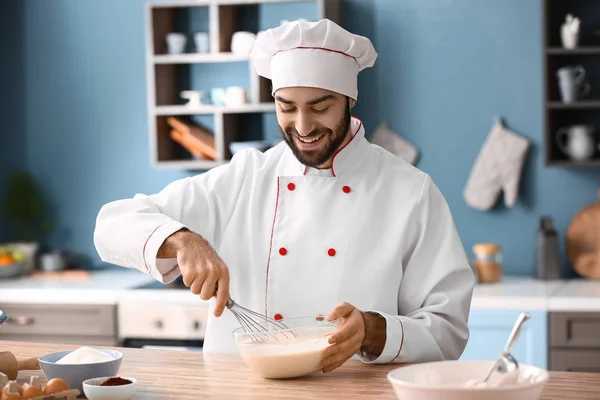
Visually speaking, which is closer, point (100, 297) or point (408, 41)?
point (100, 297)

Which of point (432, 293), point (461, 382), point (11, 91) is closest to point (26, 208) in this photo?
point (11, 91)

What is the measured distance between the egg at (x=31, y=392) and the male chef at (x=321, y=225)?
19.2 inches

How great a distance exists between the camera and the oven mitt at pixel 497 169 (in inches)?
164

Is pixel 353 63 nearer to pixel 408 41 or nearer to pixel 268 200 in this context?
pixel 268 200

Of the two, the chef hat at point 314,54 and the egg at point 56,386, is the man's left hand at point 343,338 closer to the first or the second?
the egg at point 56,386

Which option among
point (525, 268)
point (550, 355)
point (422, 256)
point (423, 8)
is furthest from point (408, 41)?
point (422, 256)

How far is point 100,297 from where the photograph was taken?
157 inches

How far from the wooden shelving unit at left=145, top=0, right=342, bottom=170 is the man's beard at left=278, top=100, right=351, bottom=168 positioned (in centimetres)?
192

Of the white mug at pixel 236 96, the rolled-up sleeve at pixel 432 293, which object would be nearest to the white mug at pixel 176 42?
the white mug at pixel 236 96

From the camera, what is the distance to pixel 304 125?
2.15 meters

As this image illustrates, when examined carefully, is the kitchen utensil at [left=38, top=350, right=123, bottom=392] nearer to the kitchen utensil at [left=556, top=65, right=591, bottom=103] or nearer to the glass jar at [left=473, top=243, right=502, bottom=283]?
the glass jar at [left=473, top=243, right=502, bottom=283]

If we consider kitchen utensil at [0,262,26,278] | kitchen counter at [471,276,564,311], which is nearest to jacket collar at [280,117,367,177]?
kitchen counter at [471,276,564,311]

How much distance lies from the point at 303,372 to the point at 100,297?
2361 millimetres

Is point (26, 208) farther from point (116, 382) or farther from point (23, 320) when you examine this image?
point (116, 382)
